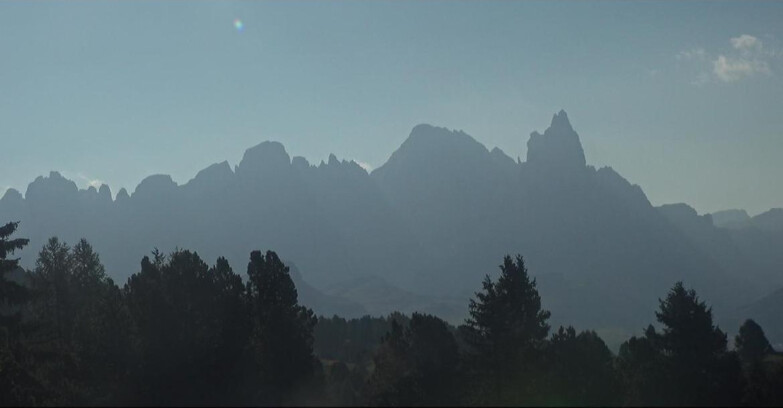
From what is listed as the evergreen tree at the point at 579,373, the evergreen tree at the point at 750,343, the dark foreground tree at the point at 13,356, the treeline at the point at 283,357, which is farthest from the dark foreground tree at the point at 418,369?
the evergreen tree at the point at 750,343

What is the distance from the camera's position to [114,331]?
5131 cm

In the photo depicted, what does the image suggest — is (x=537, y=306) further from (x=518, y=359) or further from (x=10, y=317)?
(x=10, y=317)

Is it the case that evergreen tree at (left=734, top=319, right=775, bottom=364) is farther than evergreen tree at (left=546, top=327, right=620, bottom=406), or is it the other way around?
evergreen tree at (left=734, top=319, right=775, bottom=364)

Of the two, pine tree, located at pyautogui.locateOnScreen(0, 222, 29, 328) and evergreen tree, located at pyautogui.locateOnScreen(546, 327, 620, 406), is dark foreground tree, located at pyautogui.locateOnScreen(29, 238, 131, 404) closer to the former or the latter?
pine tree, located at pyautogui.locateOnScreen(0, 222, 29, 328)

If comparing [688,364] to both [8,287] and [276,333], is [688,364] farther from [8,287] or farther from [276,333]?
[8,287]

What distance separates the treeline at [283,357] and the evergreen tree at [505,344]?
85mm

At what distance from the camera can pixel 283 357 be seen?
163ft

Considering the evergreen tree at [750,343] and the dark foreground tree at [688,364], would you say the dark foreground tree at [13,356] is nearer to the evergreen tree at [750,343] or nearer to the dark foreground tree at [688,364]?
the dark foreground tree at [688,364]

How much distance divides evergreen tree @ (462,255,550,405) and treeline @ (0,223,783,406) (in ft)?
0.28

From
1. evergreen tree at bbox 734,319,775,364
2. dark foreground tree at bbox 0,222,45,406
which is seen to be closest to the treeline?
dark foreground tree at bbox 0,222,45,406

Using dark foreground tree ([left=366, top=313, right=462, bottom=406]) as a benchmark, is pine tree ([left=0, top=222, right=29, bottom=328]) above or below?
above

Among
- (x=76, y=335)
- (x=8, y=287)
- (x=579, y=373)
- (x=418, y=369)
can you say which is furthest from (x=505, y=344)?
(x=76, y=335)

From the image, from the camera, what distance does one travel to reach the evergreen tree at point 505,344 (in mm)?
48000

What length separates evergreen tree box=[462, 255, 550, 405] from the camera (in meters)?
48.0
